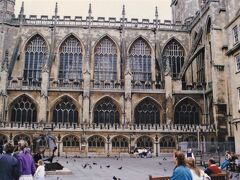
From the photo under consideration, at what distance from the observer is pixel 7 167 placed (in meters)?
6.34

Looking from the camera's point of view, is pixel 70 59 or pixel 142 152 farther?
pixel 70 59

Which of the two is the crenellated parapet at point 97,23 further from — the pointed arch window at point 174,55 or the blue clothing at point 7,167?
the blue clothing at point 7,167

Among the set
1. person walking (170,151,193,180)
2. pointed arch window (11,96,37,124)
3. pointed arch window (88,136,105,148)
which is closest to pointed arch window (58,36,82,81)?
pointed arch window (11,96,37,124)

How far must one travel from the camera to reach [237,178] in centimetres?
1369

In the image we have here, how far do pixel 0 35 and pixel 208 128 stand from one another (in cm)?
2534

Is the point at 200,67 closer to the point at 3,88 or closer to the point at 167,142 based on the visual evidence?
the point at 167,142

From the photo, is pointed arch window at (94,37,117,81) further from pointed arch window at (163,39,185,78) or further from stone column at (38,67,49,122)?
stone column at (38,67,49,122)

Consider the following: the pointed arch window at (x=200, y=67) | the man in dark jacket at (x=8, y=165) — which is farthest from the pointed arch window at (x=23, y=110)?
the man in dark jacket at (x=8, y=165)

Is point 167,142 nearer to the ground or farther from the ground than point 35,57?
nearer to the ground

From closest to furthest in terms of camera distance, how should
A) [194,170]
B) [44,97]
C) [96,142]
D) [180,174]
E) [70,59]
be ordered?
1. [180,174]
2. [194,170]
3. [96,142]
4. [44,97]
5. [70,59]

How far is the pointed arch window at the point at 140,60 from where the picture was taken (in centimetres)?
3966

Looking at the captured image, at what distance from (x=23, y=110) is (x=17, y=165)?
2883 centimetres

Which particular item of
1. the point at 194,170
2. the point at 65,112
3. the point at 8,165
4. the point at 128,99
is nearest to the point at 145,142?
the point at 128,99

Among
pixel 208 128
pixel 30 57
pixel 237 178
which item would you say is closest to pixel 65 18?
pixel 30 57
